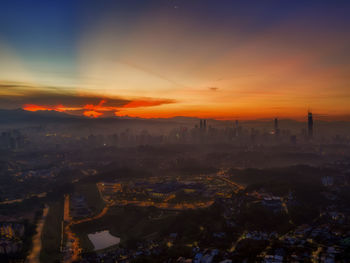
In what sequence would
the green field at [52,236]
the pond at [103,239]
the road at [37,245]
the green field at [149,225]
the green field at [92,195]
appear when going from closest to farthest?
1. the road at [37,245]
2. the green field at [52,236]
3. the green field at [149,225]
4. the pond at [103,239]
5. the green field at [92,195]

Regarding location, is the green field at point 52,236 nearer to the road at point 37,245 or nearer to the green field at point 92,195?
the road at point 37,245

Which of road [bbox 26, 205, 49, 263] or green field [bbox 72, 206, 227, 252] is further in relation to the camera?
green field [bbox 72, 206, 227, 252]

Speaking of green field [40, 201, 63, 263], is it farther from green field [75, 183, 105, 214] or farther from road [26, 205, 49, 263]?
green field [75, 183, 105, 214]

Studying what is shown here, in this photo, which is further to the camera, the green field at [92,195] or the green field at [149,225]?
the green field at [92,195]

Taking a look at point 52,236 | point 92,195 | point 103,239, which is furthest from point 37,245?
point 92,195

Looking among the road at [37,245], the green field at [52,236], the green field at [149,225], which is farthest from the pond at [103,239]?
the road at [37,245]

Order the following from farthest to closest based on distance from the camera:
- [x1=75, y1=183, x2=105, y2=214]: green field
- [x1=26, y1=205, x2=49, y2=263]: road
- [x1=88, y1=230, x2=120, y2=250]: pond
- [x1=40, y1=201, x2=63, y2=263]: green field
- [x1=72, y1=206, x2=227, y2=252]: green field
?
[x1=75, y1=183, x2=105, y2=214]: green field, [x1=88, y1=230, x2=120, y2=250]: pond, [x1=72, y1=206, x2=227, y2=252]: green field, [x1=40, y1=201, x2=63, y2=263]: green field, [x1=26, y1=205, x2=49, y2=263]: road

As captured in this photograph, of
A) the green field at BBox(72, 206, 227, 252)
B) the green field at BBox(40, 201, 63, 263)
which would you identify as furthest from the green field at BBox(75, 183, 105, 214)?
the green field at BBox(40, 201, 63, 263)

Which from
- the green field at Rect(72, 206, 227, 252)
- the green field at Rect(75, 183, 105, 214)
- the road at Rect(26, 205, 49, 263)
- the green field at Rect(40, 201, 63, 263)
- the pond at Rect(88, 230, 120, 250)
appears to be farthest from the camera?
the green field at Rect(75, 183, 105, 214)

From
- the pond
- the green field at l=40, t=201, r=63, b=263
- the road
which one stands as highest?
the green field at l=40, t=201, r=63, b=263

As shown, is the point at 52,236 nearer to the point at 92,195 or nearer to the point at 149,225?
the point at 149,225
